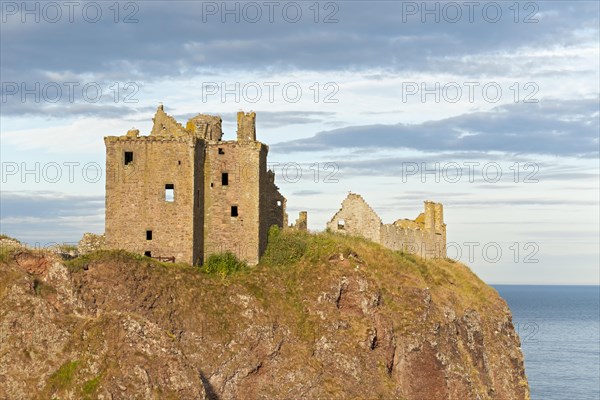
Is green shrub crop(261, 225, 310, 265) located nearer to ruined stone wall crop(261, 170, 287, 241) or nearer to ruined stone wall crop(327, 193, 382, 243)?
ruined stone wall crop(261, 170, 287, 241)

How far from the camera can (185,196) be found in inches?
1967

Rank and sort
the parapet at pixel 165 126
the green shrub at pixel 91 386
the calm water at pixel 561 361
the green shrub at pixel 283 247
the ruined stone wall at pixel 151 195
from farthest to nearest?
1. the calm water at pixel 561 361
2. the parapet at pixel 165 126
3. the green shrub at pixel 283 247
4. the ruined stone wall at pixel 151 195
5. the green shrub at pixel 91 386

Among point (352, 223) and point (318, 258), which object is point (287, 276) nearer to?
point (318, 258)

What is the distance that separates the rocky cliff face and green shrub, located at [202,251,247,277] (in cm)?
74

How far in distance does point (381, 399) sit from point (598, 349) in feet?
364

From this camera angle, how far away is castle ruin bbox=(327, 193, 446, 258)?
62188mm

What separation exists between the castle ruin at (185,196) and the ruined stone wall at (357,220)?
11466 mm

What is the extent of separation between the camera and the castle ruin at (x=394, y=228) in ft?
204

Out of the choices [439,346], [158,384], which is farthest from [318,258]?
[158,384]

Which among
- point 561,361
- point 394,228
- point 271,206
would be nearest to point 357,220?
point 394,228

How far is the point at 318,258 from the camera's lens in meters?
51.5

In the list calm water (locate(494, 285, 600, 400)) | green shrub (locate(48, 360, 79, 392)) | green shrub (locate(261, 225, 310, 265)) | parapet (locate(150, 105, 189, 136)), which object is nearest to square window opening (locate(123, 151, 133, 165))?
parapet (locate(150, 105, 189, 136))

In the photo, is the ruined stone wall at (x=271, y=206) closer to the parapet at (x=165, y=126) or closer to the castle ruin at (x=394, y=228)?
the parapet at (x=165, y=126)

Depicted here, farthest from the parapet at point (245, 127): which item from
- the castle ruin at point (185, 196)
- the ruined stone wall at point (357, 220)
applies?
the ruined stone wall at point (357, 220)
